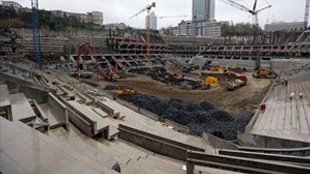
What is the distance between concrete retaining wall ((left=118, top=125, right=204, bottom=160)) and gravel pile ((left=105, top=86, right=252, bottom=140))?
4935mm

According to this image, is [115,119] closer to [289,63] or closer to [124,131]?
[124,131]

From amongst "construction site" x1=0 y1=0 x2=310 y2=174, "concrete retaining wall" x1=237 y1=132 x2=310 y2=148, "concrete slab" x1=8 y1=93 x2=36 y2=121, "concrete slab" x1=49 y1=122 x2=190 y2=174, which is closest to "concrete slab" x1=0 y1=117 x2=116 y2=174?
"construction site" x1=0 y1=0 x2=310 y2=174

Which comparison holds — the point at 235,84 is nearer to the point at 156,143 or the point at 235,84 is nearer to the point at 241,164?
the point at 156,143

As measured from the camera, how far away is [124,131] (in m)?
8.15

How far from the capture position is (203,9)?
168625mm

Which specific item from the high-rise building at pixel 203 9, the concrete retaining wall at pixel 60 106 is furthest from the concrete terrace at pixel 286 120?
the high-rise building at pixel 203 9

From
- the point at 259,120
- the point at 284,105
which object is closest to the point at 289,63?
the point at 284,105

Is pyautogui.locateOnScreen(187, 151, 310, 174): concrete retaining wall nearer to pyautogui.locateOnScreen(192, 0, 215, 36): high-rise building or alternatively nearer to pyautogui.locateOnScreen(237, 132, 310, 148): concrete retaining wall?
pyautogui.locateOnScreen(237, 132, 310, 148): concrete retaining wall

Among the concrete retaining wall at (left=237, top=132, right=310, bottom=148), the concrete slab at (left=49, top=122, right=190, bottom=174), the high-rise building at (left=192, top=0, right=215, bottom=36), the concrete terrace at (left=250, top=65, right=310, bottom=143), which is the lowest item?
the concrete retaining wall at (left=237, top=132, right=310, bottom=148)

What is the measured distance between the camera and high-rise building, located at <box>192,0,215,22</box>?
162750mm

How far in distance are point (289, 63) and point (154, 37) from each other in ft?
140

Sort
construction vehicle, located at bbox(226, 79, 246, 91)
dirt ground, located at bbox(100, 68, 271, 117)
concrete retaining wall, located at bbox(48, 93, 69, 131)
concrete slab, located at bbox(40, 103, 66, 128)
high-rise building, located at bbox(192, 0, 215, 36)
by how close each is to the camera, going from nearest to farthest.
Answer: concrete slab, located at bbox(40, 103, 66, 128) → concrete retaining wall, located at bbox(48, 93, 69, 131) → dirt ground, located at bbox(100, 68, 271, 117) → construction vehicle, located at bbox(226, 79, 246, 91) → high-rise building, located at bbox(192, 0, 215, 36)

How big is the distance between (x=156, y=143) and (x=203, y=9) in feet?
578

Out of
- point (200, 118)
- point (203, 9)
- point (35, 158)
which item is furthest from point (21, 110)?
point (203, 9)
